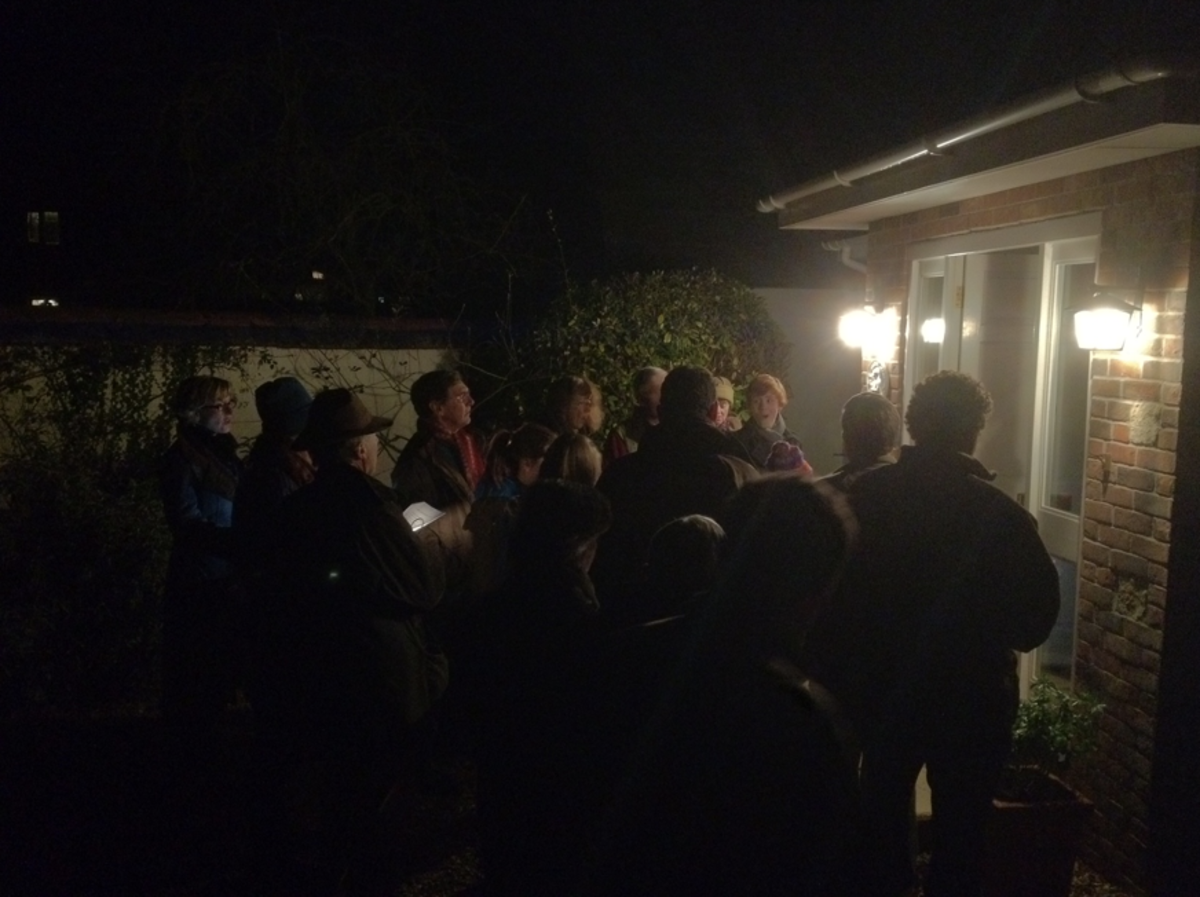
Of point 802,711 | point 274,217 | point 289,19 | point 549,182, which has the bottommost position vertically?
point 802,711

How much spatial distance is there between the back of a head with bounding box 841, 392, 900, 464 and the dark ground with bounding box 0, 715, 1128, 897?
187 centimetres

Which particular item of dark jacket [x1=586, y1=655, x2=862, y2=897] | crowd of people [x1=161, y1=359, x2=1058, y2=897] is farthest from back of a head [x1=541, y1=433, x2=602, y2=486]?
dark jacket [x1=586, y1=655, x2=862, y2=897]

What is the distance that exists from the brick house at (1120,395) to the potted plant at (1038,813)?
0.27 m

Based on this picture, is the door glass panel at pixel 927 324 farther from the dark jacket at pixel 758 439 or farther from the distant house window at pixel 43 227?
the distant house window at pixel 43 227

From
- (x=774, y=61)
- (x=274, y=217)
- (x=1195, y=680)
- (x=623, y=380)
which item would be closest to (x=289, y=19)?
(x=274, y=217)

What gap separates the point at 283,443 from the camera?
4684mm

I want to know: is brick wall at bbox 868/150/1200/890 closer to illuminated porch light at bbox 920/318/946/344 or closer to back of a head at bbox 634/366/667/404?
illuminated porch light at bbox 920/318/946/344

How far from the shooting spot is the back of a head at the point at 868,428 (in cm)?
443

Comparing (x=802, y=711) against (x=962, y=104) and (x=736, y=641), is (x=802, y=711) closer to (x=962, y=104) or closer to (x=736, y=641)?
(x=736, y=641)

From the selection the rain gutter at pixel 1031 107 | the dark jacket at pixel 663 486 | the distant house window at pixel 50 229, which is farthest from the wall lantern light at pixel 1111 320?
the distant house window at pixel 50 229

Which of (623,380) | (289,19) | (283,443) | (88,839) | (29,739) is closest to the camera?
(283,443)

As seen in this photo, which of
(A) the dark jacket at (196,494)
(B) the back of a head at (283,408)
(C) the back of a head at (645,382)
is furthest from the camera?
(C) the back of a head at (645,382)

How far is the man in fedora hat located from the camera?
3629 mm

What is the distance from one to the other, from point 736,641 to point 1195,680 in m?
2.74
